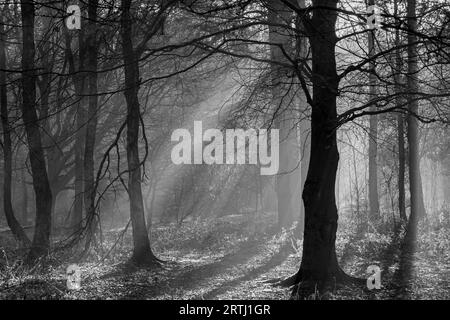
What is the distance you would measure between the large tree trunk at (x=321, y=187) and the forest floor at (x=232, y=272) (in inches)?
17.3

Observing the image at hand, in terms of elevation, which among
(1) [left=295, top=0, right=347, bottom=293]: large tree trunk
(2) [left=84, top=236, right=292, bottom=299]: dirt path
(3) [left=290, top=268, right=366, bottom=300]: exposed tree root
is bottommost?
(2) [left=84, top=236, right=292, bottom=299]: dirt path

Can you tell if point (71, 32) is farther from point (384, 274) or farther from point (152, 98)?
point (384, 274)

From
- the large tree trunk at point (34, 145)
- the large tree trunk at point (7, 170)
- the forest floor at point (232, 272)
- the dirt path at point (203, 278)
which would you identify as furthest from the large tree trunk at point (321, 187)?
the large tree trunk at point (7, 170)

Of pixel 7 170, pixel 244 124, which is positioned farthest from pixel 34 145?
pixel 244 124

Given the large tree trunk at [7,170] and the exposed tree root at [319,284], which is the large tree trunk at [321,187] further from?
the large tree trunk at [7,170]

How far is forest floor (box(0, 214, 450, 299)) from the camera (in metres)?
8.00

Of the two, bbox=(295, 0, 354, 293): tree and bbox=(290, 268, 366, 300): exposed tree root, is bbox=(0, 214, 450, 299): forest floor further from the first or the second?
bbox=(295, 0, 354, 293): tree

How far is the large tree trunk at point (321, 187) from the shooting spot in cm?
814

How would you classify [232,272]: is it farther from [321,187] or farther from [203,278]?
[321,187]

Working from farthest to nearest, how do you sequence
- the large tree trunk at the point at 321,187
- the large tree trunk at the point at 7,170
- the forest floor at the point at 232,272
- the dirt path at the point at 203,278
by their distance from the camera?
the large tree trunk at the point at 7,170
the dirt path at the point at 203,278
the large tree trunk at the point at 321,187
the forest floor at the point at 232,272

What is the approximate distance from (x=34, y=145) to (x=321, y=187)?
666cm

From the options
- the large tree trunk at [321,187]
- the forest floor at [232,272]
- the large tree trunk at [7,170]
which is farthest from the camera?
the large tree trunk at [7,170]

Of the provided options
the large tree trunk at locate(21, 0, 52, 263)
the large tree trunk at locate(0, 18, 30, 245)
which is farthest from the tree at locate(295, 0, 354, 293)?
the large tree trunk at locate(0, 18, 30, 245)

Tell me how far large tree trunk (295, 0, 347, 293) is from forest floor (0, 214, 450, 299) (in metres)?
0.44
